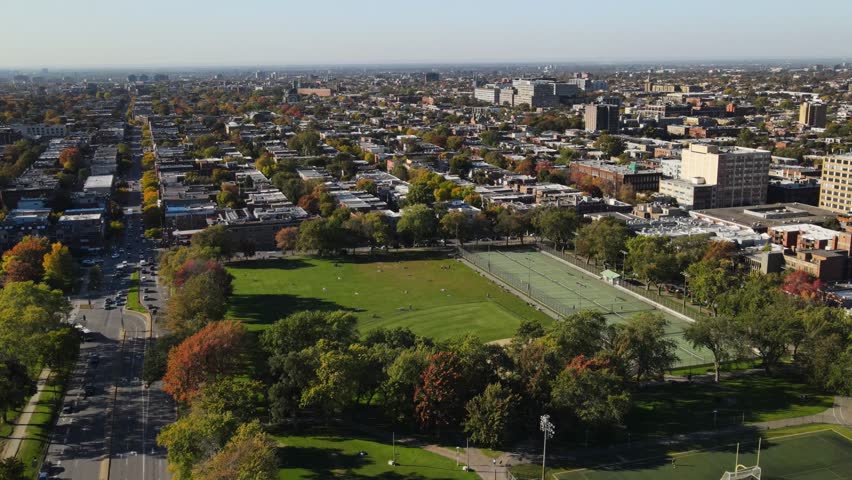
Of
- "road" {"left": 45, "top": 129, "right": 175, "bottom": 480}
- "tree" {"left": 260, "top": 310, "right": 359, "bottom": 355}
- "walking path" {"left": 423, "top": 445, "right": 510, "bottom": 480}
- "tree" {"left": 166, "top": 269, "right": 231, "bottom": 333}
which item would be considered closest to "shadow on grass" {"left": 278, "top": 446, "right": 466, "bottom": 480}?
"walking path" {"left": 423, "top": 445, "right": 510, "bottom": 480}

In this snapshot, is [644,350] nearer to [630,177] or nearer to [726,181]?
[726,181]

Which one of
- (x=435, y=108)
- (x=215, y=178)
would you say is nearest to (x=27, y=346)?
(x=215, y=178)

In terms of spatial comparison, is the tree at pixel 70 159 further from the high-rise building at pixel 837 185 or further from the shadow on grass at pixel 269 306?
the high-rise building at pixel 837 185

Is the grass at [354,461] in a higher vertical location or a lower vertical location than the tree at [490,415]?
lower

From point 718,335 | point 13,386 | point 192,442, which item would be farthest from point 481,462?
point 13,386

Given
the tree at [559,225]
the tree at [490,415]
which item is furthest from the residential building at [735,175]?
the tree at [490,415]

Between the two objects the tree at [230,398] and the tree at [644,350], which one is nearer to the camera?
the tree at [230,398]

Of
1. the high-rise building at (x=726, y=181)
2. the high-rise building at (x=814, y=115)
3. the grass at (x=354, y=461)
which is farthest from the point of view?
the high-rise building at (x=814, y=115)
